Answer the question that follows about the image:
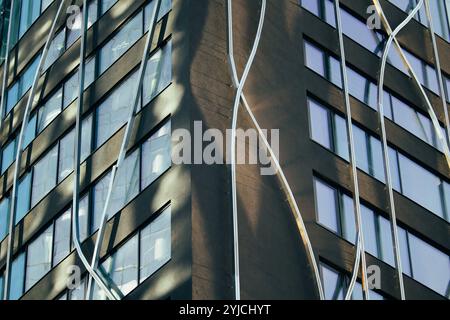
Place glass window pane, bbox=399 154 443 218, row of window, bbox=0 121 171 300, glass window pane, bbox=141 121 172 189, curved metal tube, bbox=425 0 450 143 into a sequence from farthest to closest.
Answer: curved metal tube, bbox=425 0 450 143 < glass window pane, bbox=399 154 443 218 < glass window pane, bbox=141 121 172 189 < row of window, bbox=0 121 171 300

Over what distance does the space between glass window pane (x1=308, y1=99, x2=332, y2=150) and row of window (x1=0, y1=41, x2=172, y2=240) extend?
499 centimetres

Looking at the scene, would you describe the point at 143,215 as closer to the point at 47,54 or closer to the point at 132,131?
the point at 132,131

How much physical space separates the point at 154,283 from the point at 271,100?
746cm

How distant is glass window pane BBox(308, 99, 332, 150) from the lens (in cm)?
4647

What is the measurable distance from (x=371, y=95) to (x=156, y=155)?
9.72 meters

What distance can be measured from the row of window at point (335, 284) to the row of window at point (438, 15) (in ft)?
45.5

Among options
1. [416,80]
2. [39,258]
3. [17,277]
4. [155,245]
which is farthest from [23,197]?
[416,80]

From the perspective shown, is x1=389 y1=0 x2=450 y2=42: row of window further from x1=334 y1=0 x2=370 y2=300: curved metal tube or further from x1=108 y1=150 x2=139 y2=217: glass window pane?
x1=108 y1=150 x2=139 y2=217: glass window pane

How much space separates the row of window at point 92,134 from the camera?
45.3m

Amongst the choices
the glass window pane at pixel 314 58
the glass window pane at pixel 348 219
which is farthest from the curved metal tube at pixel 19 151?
the glass window pane at pixel 348 219

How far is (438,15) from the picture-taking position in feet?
186

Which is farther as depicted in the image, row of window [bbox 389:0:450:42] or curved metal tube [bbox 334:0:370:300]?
row of window [bbox 389:0:450:42]

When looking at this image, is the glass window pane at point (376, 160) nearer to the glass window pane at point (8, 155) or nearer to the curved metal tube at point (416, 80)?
the curved metal tube at point (416, 80)

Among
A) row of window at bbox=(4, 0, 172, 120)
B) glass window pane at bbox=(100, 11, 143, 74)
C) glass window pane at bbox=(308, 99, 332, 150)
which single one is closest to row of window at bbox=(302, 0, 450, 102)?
glass window pane at bbox=(308, 99, 332, 150)
